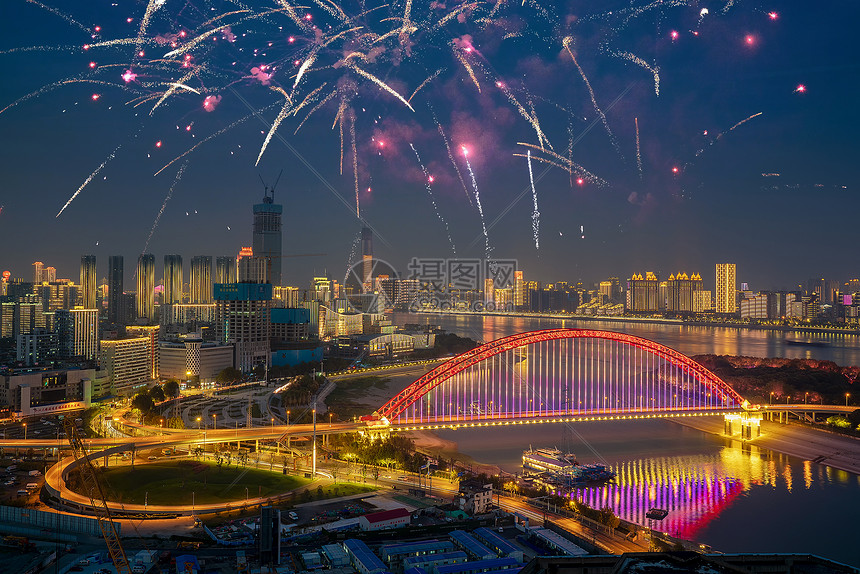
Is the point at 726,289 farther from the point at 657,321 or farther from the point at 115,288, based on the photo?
the point at 115,288

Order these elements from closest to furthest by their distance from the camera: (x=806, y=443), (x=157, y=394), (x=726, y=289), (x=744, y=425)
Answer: (x=806, y=443)
(x=744, y=425)
(x=157, y=394)
(x=726, y=289)

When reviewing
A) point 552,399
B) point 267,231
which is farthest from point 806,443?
point 267,231

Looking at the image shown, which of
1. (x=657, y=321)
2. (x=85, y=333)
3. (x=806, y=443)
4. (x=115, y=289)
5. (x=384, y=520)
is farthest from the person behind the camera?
(x=657, y=321)

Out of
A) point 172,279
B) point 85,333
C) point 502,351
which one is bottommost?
point 85,333

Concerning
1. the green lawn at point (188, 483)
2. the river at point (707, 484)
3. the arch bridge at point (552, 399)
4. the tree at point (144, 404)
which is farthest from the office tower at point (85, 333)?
the river at point (707, 484)

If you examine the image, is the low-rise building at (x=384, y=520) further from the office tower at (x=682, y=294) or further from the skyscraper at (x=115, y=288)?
the office tower at (x=682, y=294)
